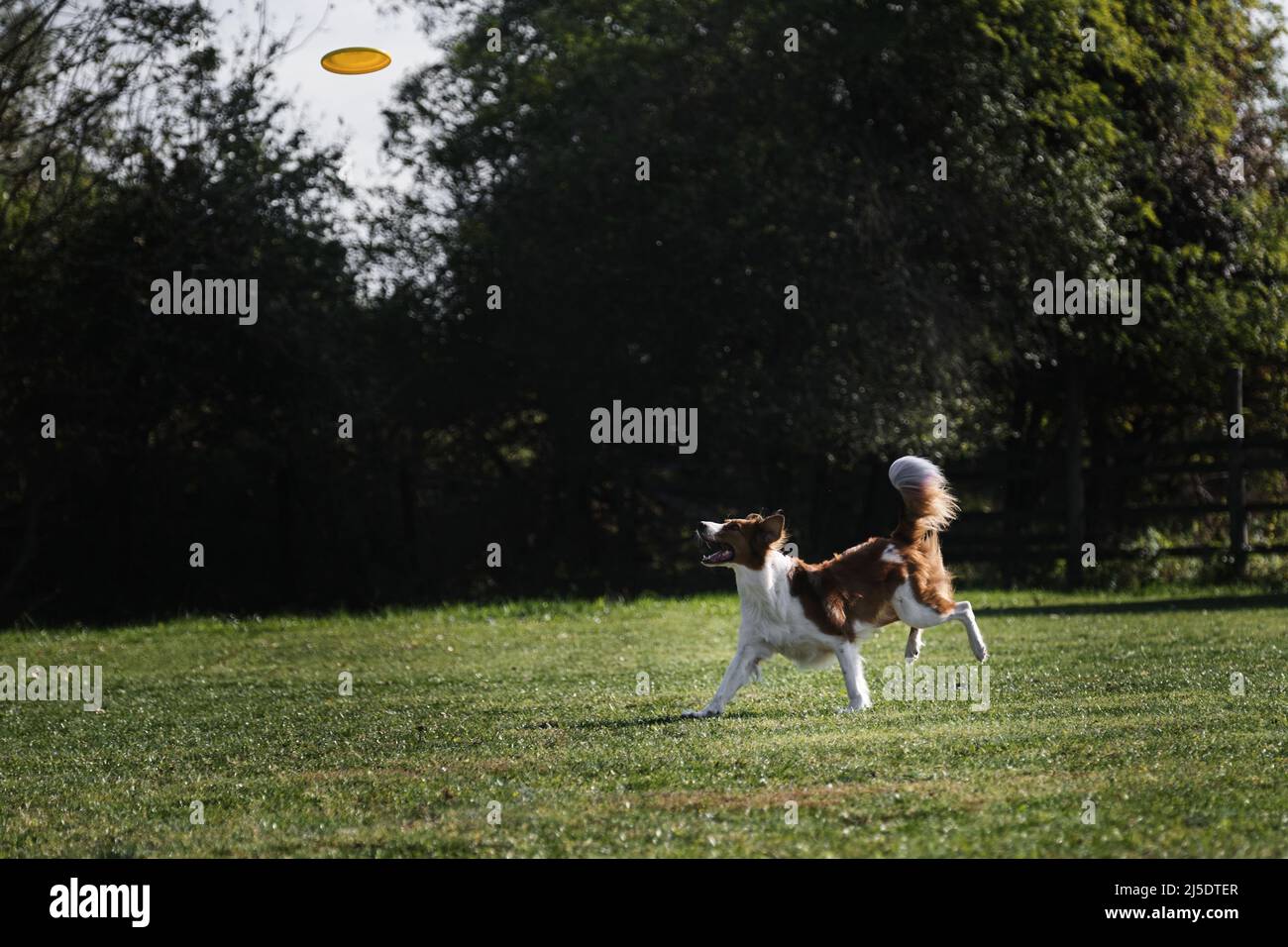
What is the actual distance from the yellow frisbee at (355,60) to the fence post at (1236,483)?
1459cm

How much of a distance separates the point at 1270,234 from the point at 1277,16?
431cm

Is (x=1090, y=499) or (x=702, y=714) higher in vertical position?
(x=1090, y=499)

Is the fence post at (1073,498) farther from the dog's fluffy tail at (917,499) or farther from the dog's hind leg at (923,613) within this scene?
the dog's fluffy tail at (917,499)

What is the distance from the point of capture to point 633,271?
2355 cm

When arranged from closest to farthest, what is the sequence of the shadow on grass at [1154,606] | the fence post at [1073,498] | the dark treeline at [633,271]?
1. the shadow on grass at [1154,606]
2. the dark treeline at [633,271]
3. the fence post at [1073,498]

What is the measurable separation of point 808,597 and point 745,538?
0.59 metres

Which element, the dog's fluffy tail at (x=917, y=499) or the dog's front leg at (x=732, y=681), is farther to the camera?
the dog's fluffy tail at (x=917, y=499)

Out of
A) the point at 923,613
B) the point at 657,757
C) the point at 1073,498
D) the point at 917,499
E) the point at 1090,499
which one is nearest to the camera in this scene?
the point at 657,757

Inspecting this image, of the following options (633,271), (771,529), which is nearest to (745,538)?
(771,529)

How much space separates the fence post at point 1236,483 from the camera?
2244 cm

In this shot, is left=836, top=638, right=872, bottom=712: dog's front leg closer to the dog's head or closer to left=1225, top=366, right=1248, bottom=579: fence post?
the dog's head

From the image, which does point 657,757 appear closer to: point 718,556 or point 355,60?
point 718,556

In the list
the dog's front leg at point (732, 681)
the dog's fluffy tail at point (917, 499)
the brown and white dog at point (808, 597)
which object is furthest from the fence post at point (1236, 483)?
the dog's front leg at point (732, 681)
